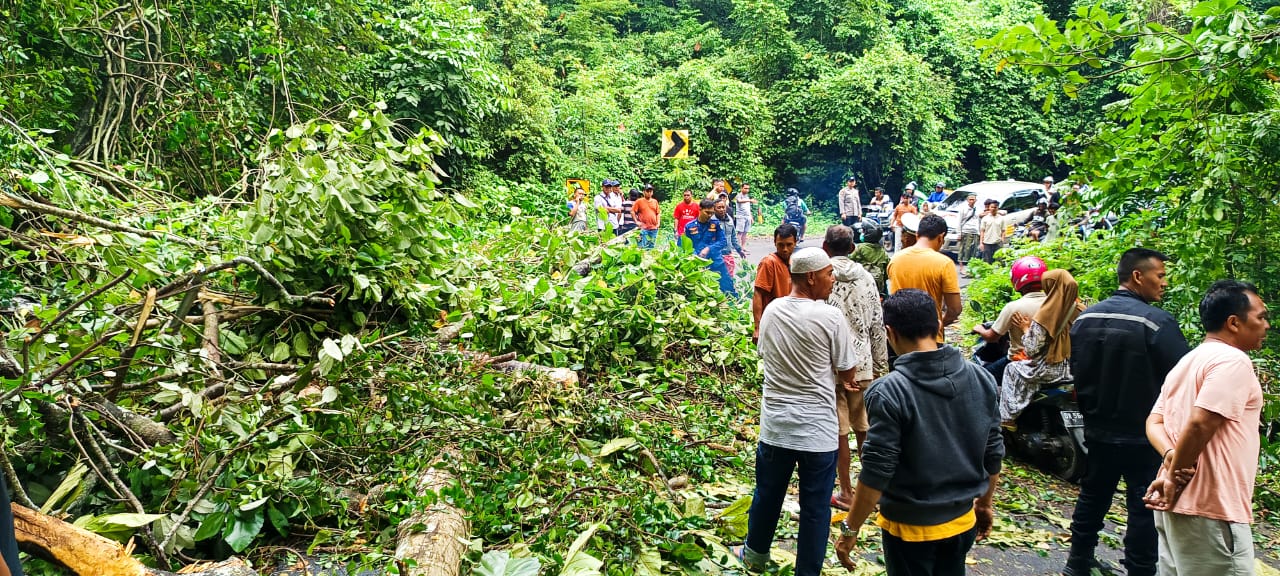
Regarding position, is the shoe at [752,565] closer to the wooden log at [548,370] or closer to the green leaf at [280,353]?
the wooden log at [548,370]

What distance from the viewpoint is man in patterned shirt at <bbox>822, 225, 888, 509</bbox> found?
4.77m

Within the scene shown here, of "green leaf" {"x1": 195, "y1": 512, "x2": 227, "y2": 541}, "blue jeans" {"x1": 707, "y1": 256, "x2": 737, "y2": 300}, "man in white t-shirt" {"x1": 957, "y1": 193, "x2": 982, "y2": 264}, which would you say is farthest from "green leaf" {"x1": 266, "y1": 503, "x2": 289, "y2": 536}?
"man in white t-shirt" {"x1": 957, "y1": 193, "x2": 982, "y2": 264}

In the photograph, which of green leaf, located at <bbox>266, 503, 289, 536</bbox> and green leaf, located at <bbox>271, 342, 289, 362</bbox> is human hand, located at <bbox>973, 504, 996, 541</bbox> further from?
green leaf, located at <bbox>271, 342, 289, 362</bbox>

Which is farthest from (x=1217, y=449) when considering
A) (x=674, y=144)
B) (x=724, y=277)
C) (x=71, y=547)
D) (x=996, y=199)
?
(x=996, y=199)

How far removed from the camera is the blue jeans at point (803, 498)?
3.78 meters

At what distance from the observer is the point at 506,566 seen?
3232 mm

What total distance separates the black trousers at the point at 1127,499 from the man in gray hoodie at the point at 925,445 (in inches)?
50.9

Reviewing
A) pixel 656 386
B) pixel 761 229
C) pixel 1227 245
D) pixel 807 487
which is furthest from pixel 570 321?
pixel 761 229

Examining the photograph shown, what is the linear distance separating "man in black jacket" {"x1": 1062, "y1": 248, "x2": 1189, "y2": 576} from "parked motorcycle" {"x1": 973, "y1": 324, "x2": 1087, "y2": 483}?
1.23m

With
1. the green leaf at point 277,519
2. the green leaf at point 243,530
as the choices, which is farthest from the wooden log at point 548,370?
the green leaf at point 243,530

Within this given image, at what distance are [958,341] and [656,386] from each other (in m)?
4.68

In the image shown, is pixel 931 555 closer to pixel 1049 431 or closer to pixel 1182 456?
pixel 1182 456

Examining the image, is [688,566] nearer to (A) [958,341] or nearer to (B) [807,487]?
(B) [807,487]

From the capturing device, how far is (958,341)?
9555mm
